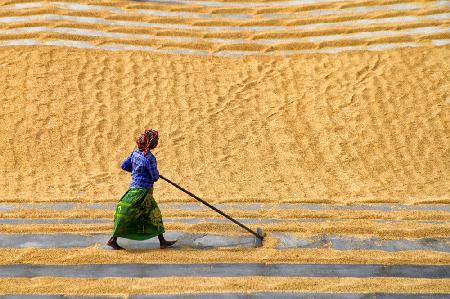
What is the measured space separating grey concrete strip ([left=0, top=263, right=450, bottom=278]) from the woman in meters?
0.48

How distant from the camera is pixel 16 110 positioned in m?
15.4

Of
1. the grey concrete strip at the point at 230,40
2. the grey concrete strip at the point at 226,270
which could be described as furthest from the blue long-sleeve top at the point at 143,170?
the grey concrete strip at the point at 230,40

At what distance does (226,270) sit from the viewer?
9.81 metres

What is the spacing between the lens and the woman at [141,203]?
9.98m

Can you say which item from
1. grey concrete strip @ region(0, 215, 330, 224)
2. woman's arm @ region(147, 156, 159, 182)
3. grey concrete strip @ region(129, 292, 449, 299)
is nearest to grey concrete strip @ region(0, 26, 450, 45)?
grey concrete strip @ region(0, 215, 330, 224)

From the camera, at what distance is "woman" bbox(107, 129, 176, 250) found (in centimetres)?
998

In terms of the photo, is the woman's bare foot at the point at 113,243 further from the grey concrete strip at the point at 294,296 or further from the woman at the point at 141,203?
the grey concrete strip at the point at 294,296

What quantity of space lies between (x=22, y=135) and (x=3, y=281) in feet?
18.7

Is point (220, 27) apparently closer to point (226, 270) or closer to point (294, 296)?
point (226, 270)

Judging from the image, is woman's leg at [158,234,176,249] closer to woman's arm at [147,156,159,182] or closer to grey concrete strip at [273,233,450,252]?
woman's arm at [147,156,159,182]

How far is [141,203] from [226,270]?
1.36 metres

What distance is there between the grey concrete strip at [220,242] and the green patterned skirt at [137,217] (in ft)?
1.16

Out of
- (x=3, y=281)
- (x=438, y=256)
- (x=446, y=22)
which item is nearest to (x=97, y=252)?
(x=3, y=281)

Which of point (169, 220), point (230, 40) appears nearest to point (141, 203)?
point (169, 220)
